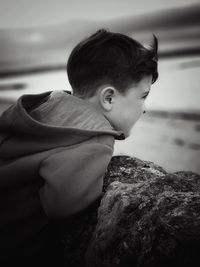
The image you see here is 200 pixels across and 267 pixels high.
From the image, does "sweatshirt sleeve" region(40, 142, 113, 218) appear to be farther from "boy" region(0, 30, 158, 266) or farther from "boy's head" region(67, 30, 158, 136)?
"boy's head" region(67, 30, 158, 136)

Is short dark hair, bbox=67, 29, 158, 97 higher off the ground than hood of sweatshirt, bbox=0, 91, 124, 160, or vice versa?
short dark hair, bbox=67, 29, 158, 97

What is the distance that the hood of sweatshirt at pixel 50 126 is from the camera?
853mm

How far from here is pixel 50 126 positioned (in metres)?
0.85

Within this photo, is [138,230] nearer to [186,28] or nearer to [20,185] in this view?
[20,185]

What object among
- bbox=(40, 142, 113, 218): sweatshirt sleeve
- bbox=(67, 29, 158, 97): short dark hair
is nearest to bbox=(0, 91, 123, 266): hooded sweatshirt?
bbox=(40, 142, 113, 218): sweatshirt sleeve

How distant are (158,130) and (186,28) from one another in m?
2.21

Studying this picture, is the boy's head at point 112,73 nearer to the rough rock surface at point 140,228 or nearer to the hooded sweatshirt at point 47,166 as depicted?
the hooded sweatshirt at point 47,166

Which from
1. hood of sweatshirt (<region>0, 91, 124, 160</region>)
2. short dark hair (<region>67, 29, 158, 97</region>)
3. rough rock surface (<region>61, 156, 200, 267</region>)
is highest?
short dark hair (<region>67, 29, 158, 97</region>)

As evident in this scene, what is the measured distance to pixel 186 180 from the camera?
90 cm

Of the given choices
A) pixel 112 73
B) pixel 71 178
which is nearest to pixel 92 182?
pixel 71 178

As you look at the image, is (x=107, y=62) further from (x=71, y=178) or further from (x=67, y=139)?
(x=71, y=178)

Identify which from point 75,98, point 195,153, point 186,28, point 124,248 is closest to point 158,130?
point 195,153

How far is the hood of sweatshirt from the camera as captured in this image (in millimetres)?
853

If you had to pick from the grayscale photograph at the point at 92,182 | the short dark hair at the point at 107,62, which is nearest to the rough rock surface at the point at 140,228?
the grayscale photograph at the point at 92,182
